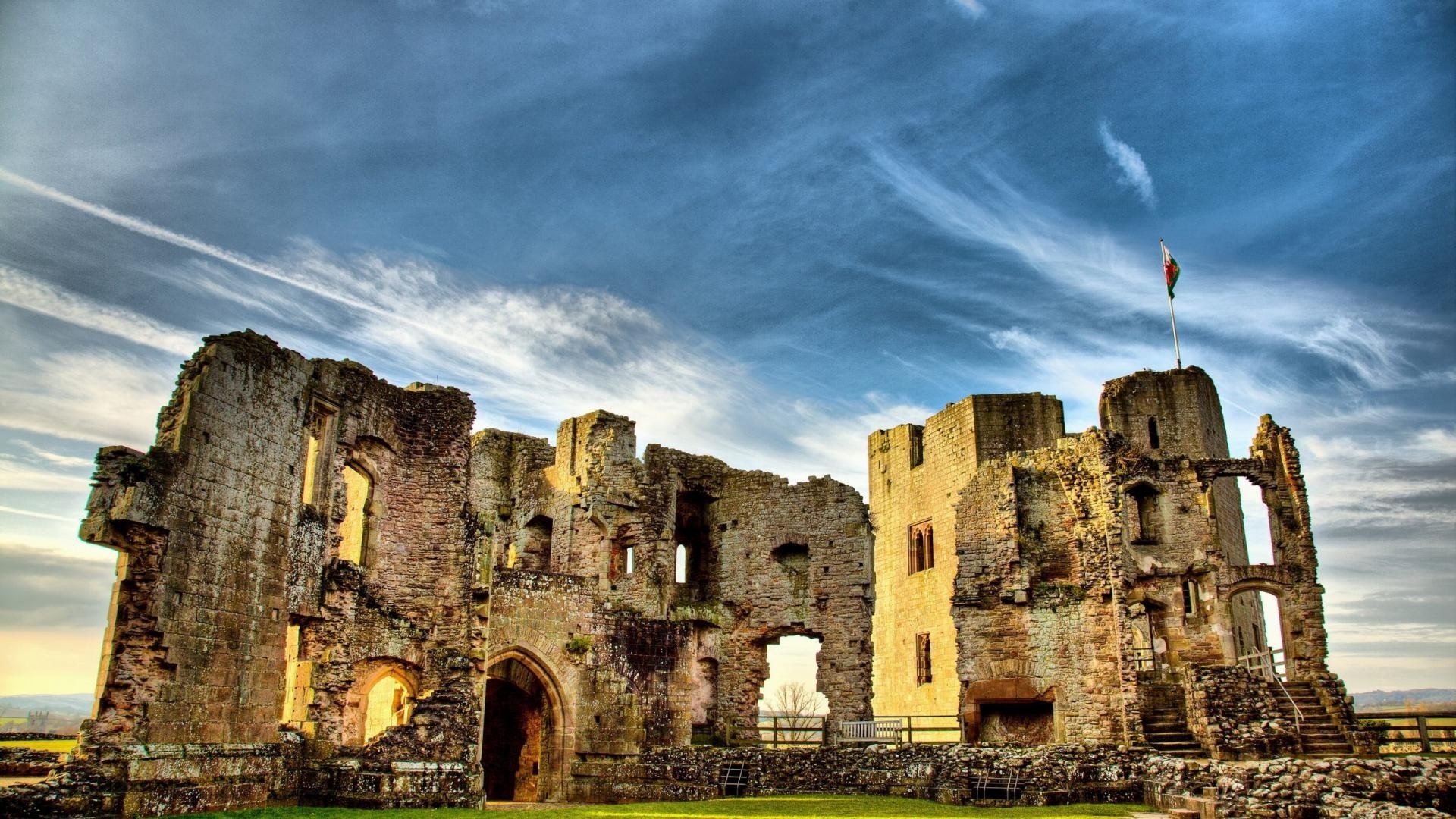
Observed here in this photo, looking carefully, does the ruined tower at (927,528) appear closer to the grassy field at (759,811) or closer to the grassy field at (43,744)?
the grassy field at (759,811)

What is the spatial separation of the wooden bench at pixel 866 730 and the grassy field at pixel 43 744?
15.2 m

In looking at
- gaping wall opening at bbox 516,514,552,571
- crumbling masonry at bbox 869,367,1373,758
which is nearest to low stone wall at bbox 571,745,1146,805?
crumbling masonry at bbox 869,367,1373,758

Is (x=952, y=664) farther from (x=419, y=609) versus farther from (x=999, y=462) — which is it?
(x=419, y=609)

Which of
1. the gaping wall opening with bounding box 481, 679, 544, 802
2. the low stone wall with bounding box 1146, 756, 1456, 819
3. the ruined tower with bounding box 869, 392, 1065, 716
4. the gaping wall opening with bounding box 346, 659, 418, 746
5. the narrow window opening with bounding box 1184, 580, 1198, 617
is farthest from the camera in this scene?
the ruined tower with bounding box 869, 392, 1065, 716

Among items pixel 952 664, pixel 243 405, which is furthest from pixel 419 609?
pixel 952 664

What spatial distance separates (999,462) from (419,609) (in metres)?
14.4

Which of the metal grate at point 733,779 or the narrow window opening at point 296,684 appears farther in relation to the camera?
the metal grate at point 733,779

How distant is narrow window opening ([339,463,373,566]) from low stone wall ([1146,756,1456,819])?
46.0 ft

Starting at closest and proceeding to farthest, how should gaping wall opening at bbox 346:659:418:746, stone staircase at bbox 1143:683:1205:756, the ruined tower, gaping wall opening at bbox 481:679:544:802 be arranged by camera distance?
gaping wall opening at bbox 346:659:418:746 → stone staircase at bbox 1143:683:1205:756 → gaping wall opening at bbox 481:679:544:802 → the ruined tower

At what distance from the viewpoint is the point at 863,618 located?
26.7m

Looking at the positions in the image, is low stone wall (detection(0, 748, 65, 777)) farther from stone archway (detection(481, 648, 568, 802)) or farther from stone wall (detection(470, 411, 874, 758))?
stone wall (detection(470, 411, 874, 758))

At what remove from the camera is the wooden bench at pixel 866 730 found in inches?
936

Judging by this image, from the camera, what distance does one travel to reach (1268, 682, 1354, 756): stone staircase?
66.3 feet

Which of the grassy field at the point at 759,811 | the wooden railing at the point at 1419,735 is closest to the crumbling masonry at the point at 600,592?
the grassy field at the point at 759,811
